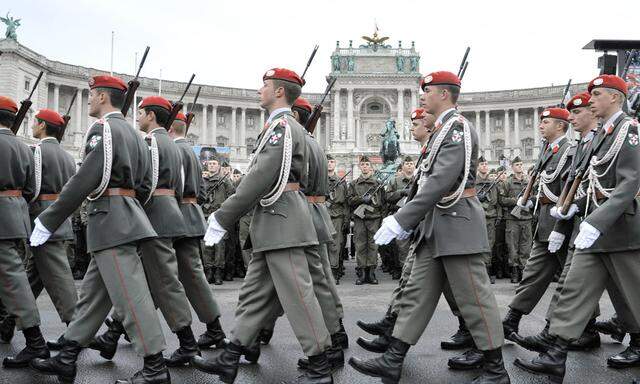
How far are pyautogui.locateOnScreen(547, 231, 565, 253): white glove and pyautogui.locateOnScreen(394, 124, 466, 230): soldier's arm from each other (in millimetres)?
1449

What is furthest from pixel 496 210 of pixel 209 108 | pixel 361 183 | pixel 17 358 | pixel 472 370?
pixel 209 108

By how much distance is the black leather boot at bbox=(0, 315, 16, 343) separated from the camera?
562 centimetres

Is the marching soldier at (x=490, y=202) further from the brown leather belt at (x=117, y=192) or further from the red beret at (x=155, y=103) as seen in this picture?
the brown leather belt at (x=117, y=192)

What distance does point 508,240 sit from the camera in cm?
1095

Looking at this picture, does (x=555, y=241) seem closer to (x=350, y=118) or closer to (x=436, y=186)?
(x=436, y=186)

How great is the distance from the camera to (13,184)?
5.24m

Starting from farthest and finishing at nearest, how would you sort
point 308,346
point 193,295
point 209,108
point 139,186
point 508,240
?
point 209,108, point 508,240, point 193,295, point 139,186, point 308,346

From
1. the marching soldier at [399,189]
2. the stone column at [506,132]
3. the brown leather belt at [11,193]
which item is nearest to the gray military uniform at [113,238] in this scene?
the brown leather belt at [11,193]

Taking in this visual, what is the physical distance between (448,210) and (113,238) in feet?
7.93

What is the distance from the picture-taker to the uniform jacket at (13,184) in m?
5.03

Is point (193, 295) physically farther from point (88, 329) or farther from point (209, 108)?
point (209, 108)

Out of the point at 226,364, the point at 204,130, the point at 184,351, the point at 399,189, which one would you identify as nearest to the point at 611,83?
the point at 226,364

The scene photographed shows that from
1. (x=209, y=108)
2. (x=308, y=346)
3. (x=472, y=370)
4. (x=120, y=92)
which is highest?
(x=209, y=108)

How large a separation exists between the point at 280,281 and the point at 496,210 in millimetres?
8131
